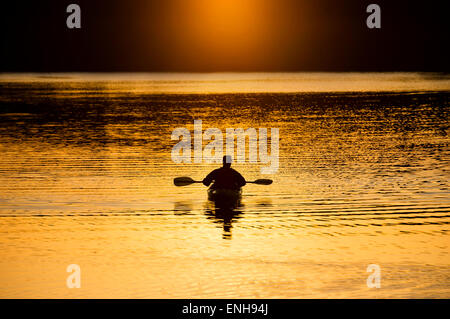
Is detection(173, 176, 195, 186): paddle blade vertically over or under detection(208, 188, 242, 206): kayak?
over

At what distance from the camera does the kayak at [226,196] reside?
32.9 meters

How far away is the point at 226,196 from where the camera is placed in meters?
32.9

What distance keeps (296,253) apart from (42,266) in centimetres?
709

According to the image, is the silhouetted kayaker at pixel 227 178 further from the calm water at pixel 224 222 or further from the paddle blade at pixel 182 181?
the paddle blade at pixel 182 181

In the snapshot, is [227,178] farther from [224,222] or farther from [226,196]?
[224,222]

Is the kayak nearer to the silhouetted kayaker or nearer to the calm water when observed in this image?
the silhouetted kayaker

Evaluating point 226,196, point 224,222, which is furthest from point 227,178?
point 224,222

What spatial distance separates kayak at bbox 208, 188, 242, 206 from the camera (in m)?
32.9

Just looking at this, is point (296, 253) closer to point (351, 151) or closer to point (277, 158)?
point (277, 158)

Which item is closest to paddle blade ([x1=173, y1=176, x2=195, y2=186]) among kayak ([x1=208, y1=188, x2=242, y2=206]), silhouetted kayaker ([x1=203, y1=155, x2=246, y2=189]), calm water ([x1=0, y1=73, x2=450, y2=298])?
calm water ([x1=0, y1=73, x2=450, y2=298])

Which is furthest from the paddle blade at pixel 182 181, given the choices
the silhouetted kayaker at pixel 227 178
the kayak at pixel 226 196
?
the kayak at pixel 226 196

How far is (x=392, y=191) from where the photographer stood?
3556 centimetres

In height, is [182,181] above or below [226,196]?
above

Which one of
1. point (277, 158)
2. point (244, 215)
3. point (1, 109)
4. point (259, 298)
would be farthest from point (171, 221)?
point (1, 109)
